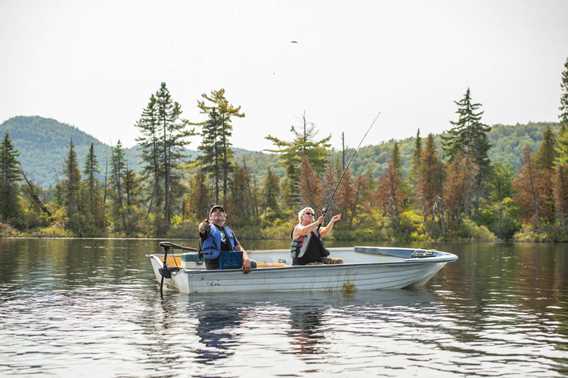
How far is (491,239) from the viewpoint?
207 ft

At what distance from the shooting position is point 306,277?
17109mm

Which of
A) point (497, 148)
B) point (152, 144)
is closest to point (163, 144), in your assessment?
point (152, 144)

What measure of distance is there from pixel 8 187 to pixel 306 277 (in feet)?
205

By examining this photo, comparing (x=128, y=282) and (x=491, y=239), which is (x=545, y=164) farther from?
(x=128, y=282)

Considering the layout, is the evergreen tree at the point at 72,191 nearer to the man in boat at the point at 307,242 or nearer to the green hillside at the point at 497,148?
the man in boat at the point at 307,242

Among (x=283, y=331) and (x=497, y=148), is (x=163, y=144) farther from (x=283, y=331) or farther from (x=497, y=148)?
(x=497, y=148)

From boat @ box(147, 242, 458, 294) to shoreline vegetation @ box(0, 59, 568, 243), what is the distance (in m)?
44.3

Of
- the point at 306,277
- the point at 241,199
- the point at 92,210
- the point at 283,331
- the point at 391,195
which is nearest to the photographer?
the point at 283,331

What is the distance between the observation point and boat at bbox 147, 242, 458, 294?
16.6 m

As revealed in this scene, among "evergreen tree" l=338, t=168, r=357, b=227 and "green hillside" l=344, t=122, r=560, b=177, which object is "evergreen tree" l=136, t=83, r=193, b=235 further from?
"green hillside" l=344, t=122, r=560, b=177

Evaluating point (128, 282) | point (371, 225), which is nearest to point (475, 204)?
point (371, 225)

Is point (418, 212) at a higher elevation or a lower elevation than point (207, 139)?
lower

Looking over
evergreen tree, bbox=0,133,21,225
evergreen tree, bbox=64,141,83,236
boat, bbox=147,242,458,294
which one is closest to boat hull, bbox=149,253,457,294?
boat, bbox=147,242,458,294

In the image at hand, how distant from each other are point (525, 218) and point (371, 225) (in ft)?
48.1
